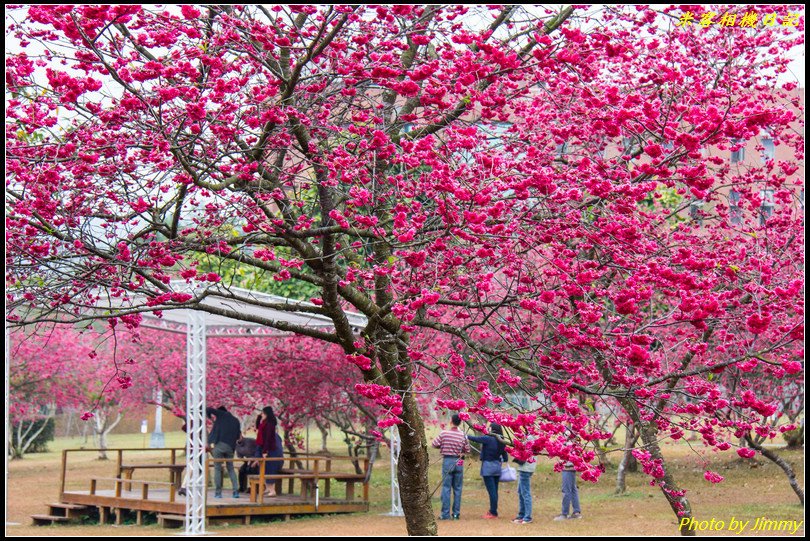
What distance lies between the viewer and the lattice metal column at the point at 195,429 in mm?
13977

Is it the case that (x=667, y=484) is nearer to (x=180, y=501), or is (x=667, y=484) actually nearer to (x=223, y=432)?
(x=223, y=432)

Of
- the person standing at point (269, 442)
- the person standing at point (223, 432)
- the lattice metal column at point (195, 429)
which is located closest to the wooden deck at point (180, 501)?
the person standing at point (269, 442)

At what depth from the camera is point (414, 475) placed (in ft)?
23.9

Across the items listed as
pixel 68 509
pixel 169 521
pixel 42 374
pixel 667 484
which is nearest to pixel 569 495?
pixel 667 484

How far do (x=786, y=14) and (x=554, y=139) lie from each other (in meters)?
2.52

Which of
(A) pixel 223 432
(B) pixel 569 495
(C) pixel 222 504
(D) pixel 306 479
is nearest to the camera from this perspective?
(B) pixel 569 495

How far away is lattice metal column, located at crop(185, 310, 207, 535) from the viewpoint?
14.0m

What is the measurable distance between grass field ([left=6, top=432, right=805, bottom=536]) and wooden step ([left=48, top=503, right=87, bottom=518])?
46 cm

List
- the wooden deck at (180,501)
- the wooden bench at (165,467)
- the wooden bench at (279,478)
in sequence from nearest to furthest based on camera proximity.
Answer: the wooden deck at (180,501)
the wooden bench at (165,467)
the wooden bench at (279,478)

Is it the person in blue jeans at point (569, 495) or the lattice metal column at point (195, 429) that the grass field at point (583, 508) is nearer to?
the person in blue jeans at point (569, 495)

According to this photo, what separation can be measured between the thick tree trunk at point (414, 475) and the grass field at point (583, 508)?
10.6 feet

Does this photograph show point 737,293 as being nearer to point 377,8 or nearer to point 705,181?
point 705,181

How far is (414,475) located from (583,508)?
30.1 feet

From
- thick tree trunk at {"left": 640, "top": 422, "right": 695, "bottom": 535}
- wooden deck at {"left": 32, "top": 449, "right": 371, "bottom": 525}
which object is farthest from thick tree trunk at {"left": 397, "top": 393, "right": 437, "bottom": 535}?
wooden deck at {"left": 32, "top": 449, "right": 371, "bottom": 525}
